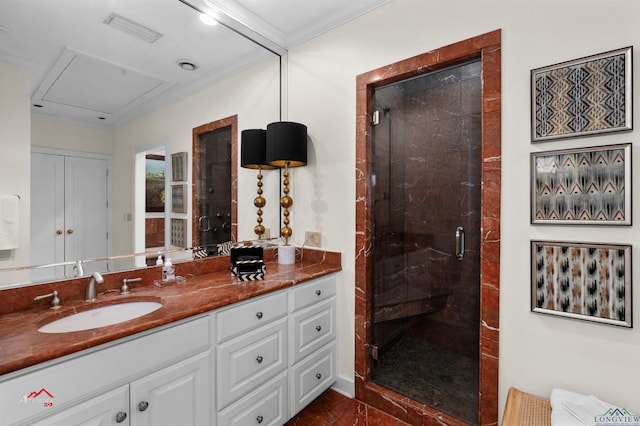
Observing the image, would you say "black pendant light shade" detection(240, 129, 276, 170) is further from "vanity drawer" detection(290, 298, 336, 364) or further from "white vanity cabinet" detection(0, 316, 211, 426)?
"white vanity cabinet" detection(0, 316, 211, 426)

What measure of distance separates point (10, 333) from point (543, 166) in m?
2.27

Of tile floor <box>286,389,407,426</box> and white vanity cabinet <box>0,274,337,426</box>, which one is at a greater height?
white vanity cabinet <box>0,274,337,426</box>

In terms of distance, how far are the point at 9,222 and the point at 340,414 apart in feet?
6.61

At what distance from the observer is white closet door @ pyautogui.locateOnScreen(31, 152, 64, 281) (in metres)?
1.39

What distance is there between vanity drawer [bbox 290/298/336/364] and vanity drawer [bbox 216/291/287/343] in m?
0.15

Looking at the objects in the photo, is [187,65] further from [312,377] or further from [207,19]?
[312,377]

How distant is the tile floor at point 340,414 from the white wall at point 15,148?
1657 mm

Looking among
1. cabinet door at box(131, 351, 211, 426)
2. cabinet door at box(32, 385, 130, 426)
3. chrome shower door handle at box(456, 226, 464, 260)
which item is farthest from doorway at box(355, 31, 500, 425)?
cabinet door at box(32, 385, 130, 426)

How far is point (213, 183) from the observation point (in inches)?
88.0

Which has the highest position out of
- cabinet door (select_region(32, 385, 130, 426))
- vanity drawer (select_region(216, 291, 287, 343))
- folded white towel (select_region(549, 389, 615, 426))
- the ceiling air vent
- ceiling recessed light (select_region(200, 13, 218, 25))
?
ceiling recessed light (select_region(200, 13, 218, 25))

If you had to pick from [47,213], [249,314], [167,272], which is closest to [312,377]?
[249,314]

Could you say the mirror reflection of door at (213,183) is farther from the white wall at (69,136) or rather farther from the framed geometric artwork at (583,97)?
the framed geometric artwork at (583,97)

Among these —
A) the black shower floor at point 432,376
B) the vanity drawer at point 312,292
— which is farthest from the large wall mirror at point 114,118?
the black shower floor at point 432,376

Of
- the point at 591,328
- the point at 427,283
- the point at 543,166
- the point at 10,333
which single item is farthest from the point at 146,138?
the point at 591,328
